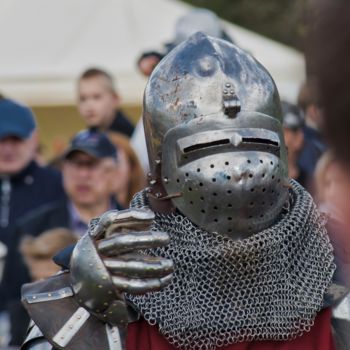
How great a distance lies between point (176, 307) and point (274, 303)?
0.31 m

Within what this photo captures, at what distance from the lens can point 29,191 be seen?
23.3 feet

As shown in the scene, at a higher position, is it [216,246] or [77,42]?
[216,246]

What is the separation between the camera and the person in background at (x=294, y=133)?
6734mm

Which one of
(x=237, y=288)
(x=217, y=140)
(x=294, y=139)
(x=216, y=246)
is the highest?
(x=217, y=140)

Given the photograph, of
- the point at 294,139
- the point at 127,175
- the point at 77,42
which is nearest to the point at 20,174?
the point at 127,175

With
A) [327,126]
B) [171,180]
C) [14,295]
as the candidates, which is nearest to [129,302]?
[171,180]

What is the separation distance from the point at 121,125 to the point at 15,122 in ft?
4.39

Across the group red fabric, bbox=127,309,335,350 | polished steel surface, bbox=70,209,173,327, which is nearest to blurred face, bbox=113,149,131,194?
red fabric, bbox=127,309,335,350

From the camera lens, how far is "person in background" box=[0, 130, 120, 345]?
6.14 meters

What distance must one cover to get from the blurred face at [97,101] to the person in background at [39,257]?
103 inches

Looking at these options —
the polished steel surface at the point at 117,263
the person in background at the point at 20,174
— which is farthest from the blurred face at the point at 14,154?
the polished steel surface at the point at 117,263

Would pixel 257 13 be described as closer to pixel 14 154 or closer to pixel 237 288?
pixel 14 154

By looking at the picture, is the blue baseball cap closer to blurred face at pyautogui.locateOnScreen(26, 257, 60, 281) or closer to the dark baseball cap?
the dark baseball cap

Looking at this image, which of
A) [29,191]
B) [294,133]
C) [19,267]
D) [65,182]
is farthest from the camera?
[29,191]
